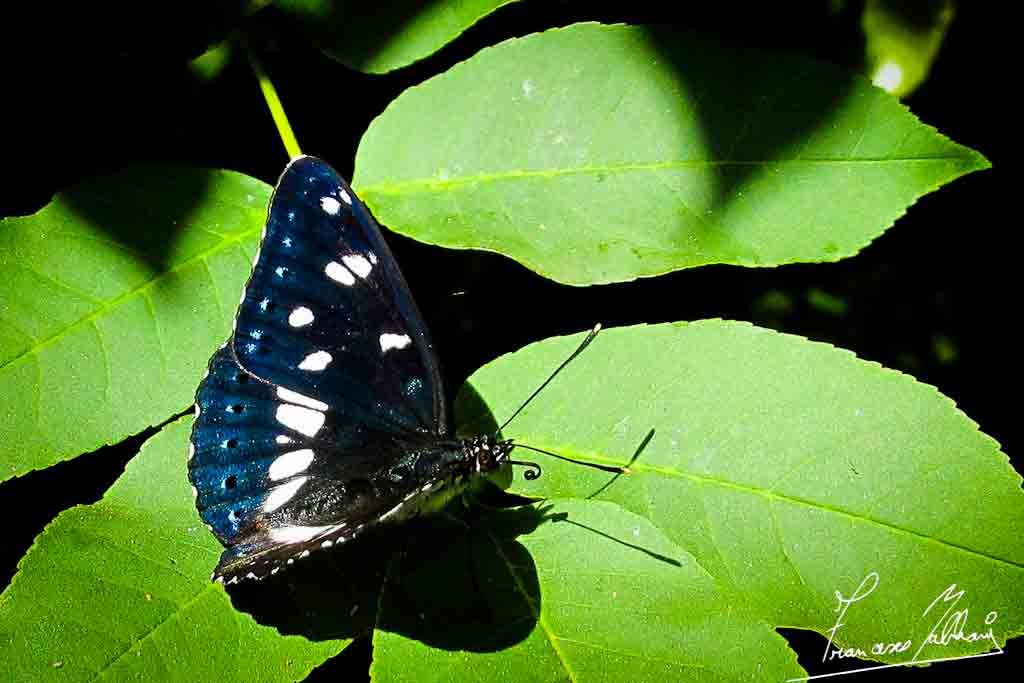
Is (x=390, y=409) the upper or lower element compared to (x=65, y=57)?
lower

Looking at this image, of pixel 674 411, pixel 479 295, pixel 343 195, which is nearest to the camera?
pixel 674 411

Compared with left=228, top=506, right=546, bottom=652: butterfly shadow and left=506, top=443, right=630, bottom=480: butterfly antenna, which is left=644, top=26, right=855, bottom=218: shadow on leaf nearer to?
left=506, top=443, right=630, bottom=480: butterfly antenna

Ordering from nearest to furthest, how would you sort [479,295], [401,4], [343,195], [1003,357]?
[343,195] < [401,4] < [479,295] < [1003,357]

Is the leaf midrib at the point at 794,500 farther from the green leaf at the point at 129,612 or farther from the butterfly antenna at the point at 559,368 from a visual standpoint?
the green leaf at the point at 129,612

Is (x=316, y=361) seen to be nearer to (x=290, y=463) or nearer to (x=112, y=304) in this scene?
(x=290, y=463)

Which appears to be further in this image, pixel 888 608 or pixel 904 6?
pixel 904 6

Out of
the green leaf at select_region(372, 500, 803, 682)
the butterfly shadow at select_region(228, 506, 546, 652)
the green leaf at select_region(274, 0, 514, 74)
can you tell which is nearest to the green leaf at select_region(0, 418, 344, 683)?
the butterfly shadow at select_region(228, 506, 546, 652)

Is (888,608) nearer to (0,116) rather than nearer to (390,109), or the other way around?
(390,109)

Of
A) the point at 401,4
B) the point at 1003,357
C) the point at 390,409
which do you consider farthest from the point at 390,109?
the point at 1003,357
